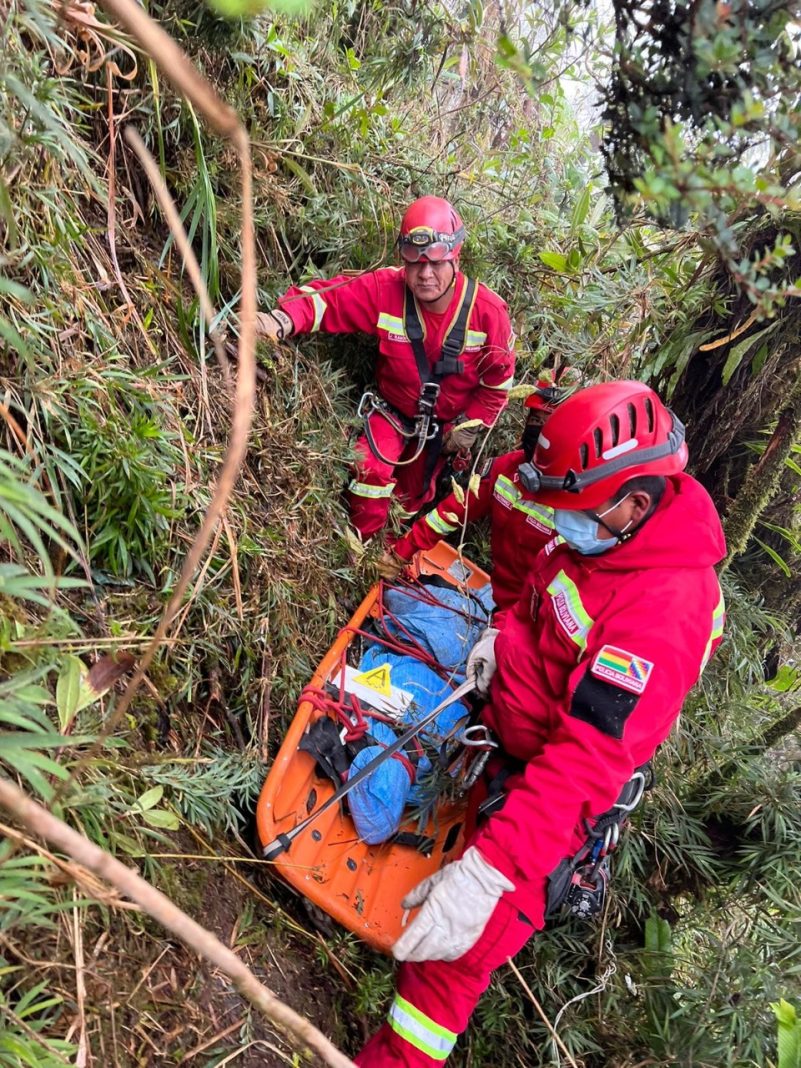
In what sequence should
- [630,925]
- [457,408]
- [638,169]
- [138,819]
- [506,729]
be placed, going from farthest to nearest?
[457,408] < [630,925] < [506,729] < [138,819] < [638,169]

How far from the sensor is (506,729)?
222 centimetres

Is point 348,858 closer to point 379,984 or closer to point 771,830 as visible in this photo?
point 379,984

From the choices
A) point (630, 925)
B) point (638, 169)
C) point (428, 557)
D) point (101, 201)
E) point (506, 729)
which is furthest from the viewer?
point (428, 557)

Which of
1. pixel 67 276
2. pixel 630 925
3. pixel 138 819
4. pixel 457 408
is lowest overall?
pixel 630 925

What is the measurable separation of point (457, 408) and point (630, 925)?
265cm

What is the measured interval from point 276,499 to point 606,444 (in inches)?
52.1

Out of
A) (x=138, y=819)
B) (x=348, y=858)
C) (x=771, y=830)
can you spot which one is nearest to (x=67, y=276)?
(x=138, y=819)

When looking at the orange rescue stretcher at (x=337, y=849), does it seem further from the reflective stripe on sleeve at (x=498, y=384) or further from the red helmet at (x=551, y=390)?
the reflective stripe on sleeve at (x=498, y=384)

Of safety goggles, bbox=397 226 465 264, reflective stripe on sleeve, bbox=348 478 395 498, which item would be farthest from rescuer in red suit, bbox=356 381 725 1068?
safety goggles, bbox=397 226 465 264

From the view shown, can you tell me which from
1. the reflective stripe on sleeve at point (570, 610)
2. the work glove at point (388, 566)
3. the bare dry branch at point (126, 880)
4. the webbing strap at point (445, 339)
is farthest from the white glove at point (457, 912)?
the webbing strap at point (445, 339)

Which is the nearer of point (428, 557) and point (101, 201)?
point (101, 201)

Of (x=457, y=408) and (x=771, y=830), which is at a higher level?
(x=457, y=408)

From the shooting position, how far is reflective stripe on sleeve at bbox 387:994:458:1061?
1834mm

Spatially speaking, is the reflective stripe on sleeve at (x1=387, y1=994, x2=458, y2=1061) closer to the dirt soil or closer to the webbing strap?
the dirt soil
